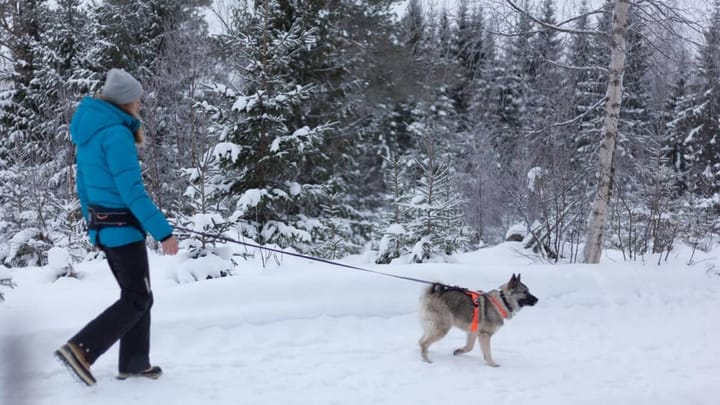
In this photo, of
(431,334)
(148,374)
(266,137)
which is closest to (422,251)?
(431,334)

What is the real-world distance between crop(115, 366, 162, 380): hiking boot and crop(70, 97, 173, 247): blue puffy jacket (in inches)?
40.9

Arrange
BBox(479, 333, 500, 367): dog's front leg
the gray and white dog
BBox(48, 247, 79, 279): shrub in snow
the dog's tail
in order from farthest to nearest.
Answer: BBox(48, 247, 79, 279): shrub in snow → the dog's tail → the gray and white dog → BBox(479, 333, 500, 367): dog's front leg

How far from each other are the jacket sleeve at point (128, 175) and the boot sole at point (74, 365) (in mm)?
989

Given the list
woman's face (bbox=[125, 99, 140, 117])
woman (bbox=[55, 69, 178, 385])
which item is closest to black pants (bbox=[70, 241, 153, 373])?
woman (bbox=[55, 69, 178, 385])

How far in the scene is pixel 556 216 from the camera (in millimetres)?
9883

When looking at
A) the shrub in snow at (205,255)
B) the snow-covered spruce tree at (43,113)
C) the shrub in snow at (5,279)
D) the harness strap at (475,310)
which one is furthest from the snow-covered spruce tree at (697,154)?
the snow-covered spruce tree at (43,113)

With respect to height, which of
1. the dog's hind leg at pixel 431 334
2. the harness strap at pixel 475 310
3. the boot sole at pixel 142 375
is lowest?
the boot sole at pixel 142 375

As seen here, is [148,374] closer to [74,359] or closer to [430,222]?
[74,359]

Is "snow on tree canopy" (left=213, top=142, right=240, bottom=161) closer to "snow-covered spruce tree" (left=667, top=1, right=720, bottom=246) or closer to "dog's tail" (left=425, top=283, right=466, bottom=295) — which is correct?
"dog's tail" (left=425, top=283, right=466, bottom=295)

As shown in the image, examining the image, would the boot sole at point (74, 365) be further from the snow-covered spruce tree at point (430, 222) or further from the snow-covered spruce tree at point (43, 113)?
the snow-covered spruce tree at point (43, 113)

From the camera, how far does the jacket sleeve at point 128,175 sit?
11.7 ft

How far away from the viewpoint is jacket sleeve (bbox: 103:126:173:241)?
357 cm

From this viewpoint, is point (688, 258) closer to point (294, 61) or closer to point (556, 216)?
point (556, 216)

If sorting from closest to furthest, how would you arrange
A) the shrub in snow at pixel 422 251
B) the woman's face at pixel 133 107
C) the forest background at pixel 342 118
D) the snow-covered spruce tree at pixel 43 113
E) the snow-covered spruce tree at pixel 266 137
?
1. the woman's face at pixel 133 107
2. the shrub in snow at pixel 422 251
3. the forest background at pixel 342 118
4. the snow-covered spruce tree at pixel 266 137
5. the snow-covered spruce tree at pixel 43 113
